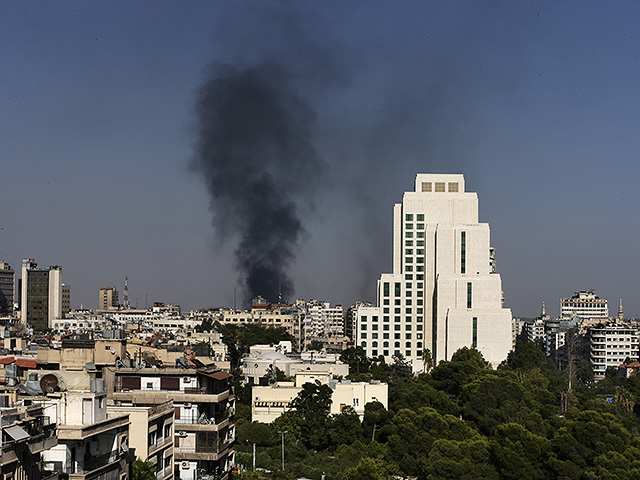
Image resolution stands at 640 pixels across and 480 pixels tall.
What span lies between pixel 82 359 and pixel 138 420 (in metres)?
10.1

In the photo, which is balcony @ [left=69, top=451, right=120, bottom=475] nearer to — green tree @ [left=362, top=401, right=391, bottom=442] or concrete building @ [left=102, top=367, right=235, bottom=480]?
concrete building @ [left=102, top=367, right=235, bottom=480]

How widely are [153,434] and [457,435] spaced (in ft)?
91.3

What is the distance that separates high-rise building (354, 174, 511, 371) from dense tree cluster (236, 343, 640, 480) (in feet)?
73.5

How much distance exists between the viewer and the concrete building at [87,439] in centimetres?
2912

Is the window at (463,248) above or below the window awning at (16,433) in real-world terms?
above

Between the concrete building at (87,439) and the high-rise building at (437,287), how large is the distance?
3665 inches

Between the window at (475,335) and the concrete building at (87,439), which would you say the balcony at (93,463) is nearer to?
the concrete building at (87,439)

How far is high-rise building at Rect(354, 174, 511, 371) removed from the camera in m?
125

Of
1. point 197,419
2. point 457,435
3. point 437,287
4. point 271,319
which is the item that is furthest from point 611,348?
point 197,419

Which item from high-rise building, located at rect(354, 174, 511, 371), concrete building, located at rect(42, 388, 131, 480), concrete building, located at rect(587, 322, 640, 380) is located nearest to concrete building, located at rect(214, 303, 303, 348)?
high-rise building, located at rect(354, 174, 511, 371)

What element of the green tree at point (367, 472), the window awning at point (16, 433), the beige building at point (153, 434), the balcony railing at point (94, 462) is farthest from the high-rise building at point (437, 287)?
the window awning at point (16, 433)

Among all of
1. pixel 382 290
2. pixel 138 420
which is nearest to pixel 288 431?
pixel 138 420

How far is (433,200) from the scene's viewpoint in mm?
136250

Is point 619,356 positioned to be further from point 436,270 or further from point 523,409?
point 523,409
